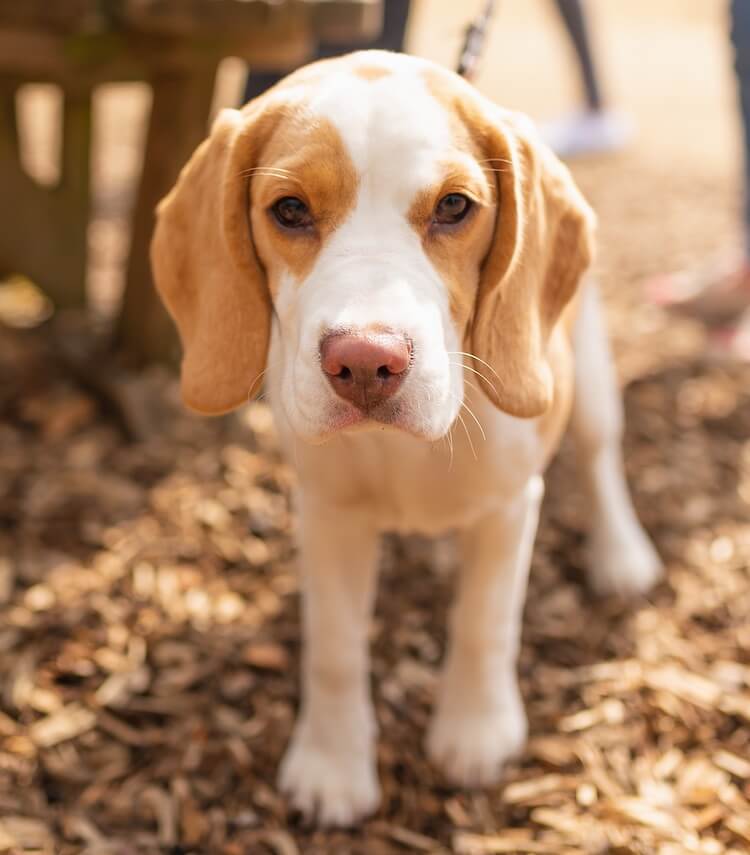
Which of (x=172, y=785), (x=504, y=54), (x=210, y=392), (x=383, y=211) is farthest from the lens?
(x=504, y=54)

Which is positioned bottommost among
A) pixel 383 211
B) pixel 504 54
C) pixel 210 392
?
pixel 504 54

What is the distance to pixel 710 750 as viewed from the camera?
91.0 inches

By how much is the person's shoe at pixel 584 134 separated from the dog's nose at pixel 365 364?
499cm

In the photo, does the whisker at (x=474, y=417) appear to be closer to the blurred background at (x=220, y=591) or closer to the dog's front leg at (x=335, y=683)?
the dog's front leg at (x=335, y=683)

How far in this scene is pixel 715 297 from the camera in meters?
4.04

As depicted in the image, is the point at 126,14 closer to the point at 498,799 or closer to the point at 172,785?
the point at 172,785

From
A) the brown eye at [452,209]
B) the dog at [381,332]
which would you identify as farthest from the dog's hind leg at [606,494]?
the brown eye at [452,209]

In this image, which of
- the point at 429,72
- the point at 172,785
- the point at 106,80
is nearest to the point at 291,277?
the point at 429,72

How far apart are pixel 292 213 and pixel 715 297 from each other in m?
2.78

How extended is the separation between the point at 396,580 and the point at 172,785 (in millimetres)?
821

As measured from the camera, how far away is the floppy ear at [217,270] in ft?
5.69

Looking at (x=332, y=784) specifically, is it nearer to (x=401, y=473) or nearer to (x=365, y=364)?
(x=401, y=473)

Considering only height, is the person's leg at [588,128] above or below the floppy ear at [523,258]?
below

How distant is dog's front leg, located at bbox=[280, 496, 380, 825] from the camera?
212 centimetres
